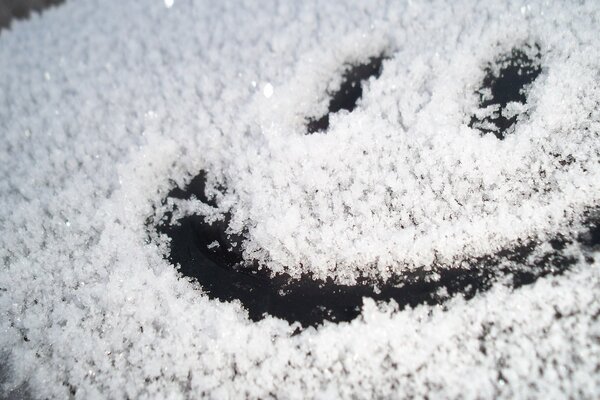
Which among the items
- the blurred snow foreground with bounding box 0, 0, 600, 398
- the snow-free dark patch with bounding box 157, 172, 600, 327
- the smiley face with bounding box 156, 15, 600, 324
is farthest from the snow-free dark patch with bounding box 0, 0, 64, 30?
the snow-free dark patch with bounding box 157, 172, 600, 327

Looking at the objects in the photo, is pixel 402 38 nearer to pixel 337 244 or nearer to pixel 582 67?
pixel 582 67

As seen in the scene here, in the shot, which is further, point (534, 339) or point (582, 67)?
point (582, 67)

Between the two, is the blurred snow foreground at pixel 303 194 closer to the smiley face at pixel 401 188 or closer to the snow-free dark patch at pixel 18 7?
the smiley face at pixel 401 188

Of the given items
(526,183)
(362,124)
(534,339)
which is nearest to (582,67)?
(526,183)

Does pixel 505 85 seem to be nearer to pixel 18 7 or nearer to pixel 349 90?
pixel 349 90

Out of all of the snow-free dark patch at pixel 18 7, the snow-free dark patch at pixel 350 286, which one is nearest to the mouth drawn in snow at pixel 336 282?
the snow-free dark patch at pixel 350 286

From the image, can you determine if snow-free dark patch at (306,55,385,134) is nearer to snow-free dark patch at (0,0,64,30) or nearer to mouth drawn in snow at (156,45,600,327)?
mouth drawn in snow at (156,45,600,327)
